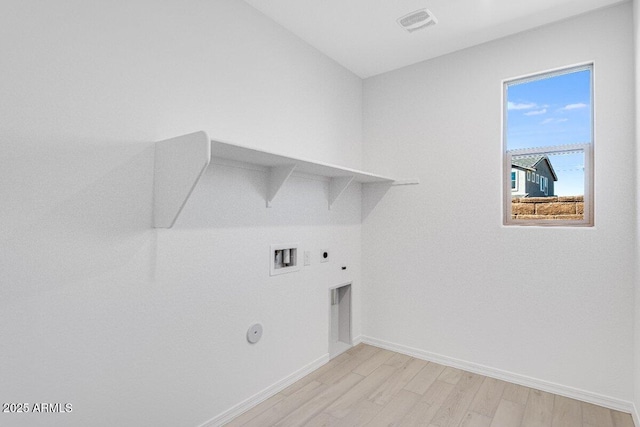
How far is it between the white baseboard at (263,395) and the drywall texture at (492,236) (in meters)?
0.76

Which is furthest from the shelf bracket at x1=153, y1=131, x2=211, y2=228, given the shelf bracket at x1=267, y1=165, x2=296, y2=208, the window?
the window

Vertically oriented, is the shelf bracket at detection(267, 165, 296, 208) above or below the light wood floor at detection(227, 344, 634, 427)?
above

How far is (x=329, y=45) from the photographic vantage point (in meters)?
2.67

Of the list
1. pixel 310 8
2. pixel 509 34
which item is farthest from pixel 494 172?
pixel 310 8

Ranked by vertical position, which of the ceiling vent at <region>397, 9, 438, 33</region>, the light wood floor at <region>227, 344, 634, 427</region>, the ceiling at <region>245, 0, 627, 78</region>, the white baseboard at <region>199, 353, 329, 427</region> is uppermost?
the ceiling at <region>245, 0, 627, 78</region>

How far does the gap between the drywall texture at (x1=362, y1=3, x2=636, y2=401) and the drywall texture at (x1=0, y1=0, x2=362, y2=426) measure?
99 centimetres

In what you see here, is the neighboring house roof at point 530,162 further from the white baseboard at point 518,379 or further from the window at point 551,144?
the white baseboard at point 518,379

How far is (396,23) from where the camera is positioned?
2.36 meters

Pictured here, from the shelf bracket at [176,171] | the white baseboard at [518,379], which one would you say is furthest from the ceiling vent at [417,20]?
the white baseboard at [518,379]

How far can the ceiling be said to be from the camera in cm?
216

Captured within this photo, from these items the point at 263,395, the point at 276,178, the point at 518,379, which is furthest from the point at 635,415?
the point at 276,178

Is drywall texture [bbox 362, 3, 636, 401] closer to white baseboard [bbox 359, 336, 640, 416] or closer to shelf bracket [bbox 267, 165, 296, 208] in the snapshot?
white baseboard [bbox 359, 336, 640, 416]

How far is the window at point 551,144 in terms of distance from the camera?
2303 mm

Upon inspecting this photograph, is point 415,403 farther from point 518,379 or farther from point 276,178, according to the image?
point 276,178
